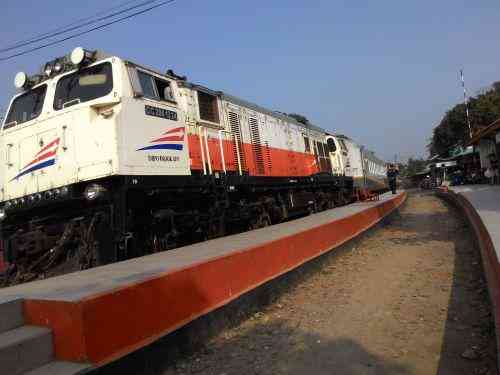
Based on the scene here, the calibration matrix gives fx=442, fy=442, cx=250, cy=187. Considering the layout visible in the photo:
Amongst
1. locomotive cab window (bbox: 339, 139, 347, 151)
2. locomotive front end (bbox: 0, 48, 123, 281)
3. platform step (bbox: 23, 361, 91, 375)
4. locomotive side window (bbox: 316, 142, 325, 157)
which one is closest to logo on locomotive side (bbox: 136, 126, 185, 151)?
locomotive front end (bbox: 0, 48, 123, 281)

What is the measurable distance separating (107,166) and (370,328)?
13.2 feet

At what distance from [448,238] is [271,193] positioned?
4.41 m

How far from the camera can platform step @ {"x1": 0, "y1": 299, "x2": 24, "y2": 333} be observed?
10.2 feet

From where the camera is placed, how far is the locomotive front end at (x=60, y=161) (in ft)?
20.6

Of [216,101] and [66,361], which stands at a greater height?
[216,101]

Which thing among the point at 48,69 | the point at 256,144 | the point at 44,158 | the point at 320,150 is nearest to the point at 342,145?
the point at 320,150

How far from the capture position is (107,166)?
617 cm

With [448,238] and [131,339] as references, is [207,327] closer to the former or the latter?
[131,339]

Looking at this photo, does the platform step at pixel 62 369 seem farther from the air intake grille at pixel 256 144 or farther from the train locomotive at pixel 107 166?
the air intake grille at pixel 256 144

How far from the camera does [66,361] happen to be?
295 centimetres

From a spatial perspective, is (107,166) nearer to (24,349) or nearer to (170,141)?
(170,141)

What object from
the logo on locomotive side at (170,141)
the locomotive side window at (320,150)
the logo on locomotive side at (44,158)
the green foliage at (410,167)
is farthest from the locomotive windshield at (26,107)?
the green foliage at (410,167)

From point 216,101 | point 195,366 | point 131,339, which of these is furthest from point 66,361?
point 216,101

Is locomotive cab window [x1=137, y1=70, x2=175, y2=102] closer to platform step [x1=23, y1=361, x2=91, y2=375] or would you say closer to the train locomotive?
the train locomotive
